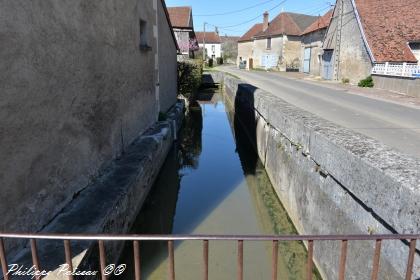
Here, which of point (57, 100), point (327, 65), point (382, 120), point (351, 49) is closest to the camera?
point (57, 100)

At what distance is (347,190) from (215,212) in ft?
11.4

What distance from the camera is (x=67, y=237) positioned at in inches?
83.2

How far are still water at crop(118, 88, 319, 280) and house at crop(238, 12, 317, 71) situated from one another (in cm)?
3441

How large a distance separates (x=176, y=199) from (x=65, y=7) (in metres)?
4.53

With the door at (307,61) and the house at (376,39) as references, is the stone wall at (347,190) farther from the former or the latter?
the door at (307,61)

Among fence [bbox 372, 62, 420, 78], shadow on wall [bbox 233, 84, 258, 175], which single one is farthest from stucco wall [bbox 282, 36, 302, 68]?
shadow on wall [bbox 233, 84, 258, 175]

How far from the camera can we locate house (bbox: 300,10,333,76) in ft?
104

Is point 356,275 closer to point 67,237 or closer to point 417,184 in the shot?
point 417,184

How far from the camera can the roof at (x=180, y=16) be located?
3247cm

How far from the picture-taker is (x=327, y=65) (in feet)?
88.9

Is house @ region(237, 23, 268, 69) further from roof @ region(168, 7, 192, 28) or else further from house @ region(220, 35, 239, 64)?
roof @ region(168, 7, 192, 28)

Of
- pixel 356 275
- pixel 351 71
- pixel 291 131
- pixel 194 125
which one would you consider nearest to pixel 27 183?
pixel 356 275

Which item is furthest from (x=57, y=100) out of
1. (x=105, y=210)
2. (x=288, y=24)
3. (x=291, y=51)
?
(x=288, y=24)

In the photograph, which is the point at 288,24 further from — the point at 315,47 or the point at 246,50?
the point at 315,47
